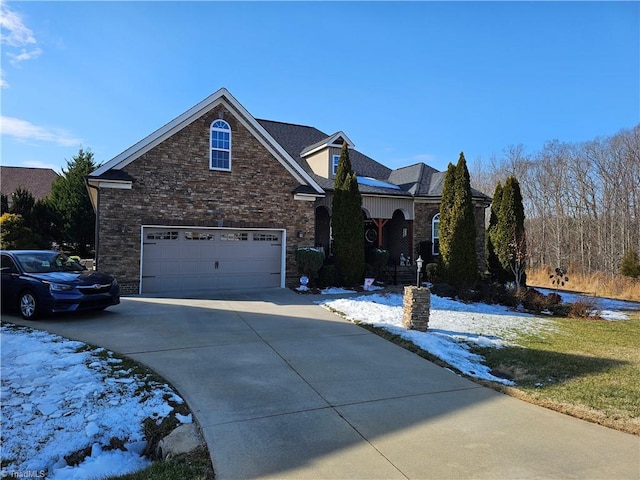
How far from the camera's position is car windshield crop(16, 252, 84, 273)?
959 centimetres

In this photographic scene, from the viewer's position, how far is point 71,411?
4516mm

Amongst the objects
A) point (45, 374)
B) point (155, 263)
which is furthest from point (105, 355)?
point (155, 263)

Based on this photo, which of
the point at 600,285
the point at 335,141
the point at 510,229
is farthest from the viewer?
the point at 600,285

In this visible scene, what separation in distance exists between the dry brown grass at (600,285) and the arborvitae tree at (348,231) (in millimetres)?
10998

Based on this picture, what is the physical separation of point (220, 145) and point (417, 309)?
955 cm

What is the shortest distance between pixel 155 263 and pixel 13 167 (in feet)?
122

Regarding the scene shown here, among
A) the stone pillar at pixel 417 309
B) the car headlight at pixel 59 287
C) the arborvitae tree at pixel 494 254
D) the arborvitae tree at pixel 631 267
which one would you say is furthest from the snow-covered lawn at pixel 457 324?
the arborvitae tree at pixel 631 267

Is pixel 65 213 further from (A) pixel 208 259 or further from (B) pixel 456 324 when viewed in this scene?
(B) pixel 456 324

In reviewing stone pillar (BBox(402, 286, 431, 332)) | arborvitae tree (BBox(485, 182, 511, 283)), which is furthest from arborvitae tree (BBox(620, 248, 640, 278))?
stone pillar (BBox(402, 286, 431, 332))

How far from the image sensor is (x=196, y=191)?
47.1 feet

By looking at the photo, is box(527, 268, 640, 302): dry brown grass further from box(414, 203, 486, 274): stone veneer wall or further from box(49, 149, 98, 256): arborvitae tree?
box(49, 149, 98, 256): arborvitae tree

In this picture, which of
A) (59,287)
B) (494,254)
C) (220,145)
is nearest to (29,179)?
(220,145)

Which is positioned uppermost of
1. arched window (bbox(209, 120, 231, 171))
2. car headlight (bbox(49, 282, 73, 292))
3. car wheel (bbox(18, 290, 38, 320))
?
arched window (bbox(209, 120, 231, 171))

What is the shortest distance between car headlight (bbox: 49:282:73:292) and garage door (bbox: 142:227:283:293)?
467cm
